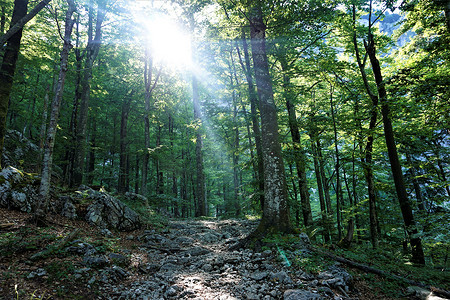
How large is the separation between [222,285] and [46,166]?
615 centimetres

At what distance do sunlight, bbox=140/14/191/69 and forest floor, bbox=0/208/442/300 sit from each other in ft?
48.8

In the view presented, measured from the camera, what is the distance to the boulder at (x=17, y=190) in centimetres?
675

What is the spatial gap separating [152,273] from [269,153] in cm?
490

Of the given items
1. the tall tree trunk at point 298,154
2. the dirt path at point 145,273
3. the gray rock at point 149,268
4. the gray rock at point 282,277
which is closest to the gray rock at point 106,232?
the dirt path at point 145,273

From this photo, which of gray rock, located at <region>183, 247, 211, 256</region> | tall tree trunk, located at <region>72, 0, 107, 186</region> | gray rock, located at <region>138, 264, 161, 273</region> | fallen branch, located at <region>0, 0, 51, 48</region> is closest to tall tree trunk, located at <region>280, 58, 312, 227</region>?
Answer: gray rock, located at <region>183, 247, 211, 256</region>

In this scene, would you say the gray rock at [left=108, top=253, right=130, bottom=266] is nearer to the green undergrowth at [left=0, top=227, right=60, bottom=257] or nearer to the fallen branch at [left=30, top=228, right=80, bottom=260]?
the fallen branch at [left=30, top=228, right=80, bottom=260]

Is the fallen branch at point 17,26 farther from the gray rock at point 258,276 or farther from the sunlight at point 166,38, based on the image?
the sunlight at point 166,38

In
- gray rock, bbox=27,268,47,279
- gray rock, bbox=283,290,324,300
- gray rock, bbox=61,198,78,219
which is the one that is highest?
gray rock, bbox=61,198,78,219

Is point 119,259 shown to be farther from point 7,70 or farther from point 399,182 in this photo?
point 399,182

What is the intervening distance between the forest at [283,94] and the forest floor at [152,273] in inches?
45.5

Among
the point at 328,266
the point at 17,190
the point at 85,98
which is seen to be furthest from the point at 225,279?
the point at 85,98

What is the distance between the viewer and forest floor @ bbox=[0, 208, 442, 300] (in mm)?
3945

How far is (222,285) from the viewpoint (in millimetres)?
4500

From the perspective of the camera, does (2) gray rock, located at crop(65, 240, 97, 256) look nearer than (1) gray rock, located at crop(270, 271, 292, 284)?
No
